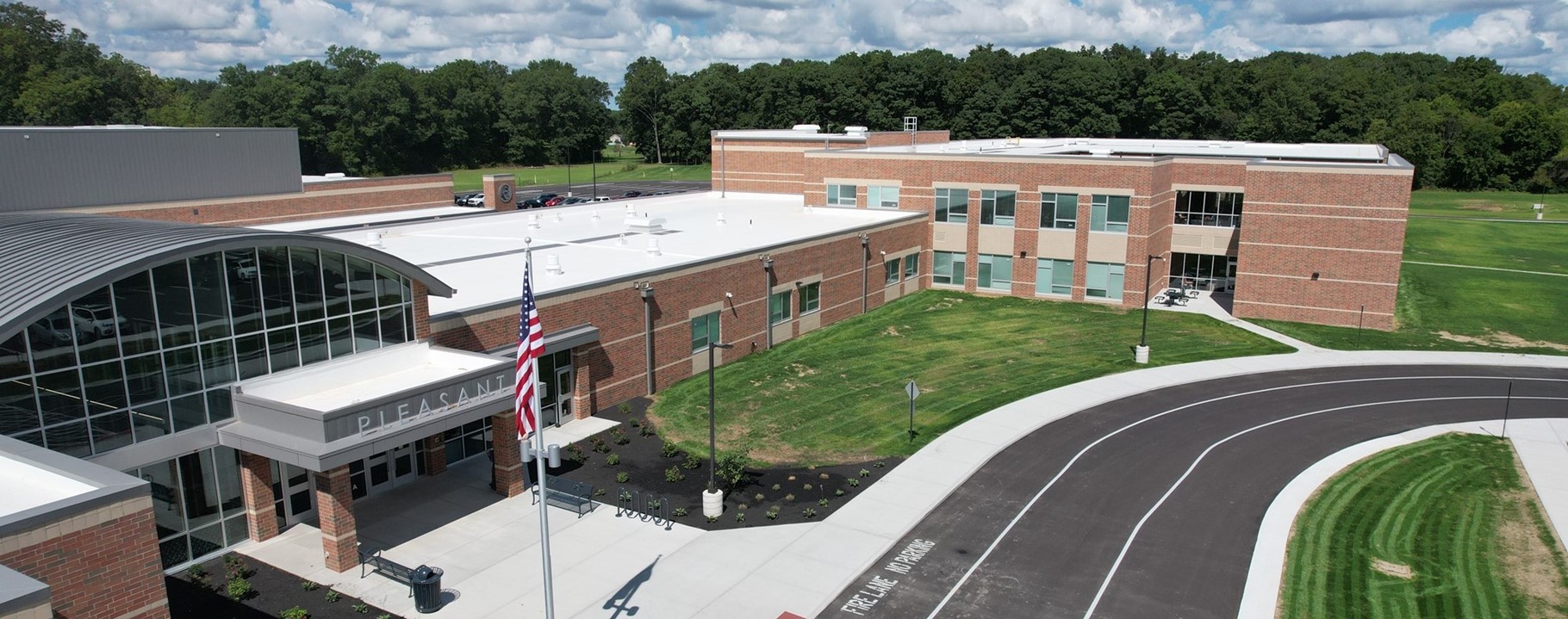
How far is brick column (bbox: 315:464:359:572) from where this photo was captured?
21438mm

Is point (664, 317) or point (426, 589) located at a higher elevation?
point (664, 317)

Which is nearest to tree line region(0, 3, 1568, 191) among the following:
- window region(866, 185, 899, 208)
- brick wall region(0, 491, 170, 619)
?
window region(866, 185, 899, 208)

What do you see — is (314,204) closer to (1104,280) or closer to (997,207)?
(997,207)

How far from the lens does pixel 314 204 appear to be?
53.8 metres

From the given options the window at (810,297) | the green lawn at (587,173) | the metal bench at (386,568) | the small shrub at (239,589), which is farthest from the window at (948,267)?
the green lawn at (587,173)

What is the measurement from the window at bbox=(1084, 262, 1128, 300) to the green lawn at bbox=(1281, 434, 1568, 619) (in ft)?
73.0

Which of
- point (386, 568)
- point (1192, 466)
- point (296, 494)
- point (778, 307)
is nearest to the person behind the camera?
point (386, 568)

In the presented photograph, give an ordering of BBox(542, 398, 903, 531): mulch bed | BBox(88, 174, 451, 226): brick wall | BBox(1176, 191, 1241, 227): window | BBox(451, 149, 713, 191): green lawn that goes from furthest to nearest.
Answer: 1. BBox(451, 149, 713, 191): green lawn
2. BBox(1176, 191, 1241, 227): window
3. BBox(88, 174, 451, 226): brick wall
4. BBox(542, 398, 903, 531): mulch bed

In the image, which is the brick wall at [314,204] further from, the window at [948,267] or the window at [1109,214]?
the window at [1109,214]

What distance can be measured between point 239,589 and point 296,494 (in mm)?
3993

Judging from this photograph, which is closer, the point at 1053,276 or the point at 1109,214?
the point at 1109,214

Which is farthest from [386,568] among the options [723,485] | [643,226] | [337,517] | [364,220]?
[364,220]

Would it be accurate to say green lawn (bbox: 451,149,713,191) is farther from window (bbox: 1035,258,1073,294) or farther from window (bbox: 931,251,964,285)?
window (bbox: 1035,258,1073,294)

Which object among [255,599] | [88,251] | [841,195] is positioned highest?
[88,251]
